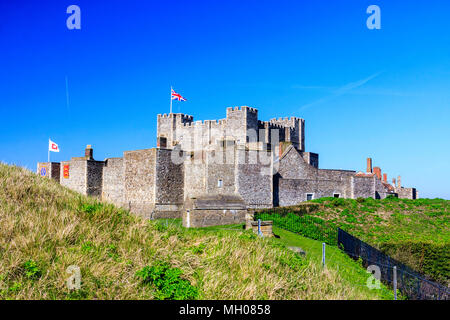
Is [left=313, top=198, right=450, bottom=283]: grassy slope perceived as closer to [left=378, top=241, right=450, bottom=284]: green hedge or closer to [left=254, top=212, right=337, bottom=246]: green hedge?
[left=378, top=241, right=450, bottom=284]: green hedge

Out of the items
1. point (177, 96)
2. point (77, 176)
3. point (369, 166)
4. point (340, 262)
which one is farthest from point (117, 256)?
point (369, 166)

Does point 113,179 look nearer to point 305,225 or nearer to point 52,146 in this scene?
point 52,146

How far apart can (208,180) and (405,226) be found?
1312 cm

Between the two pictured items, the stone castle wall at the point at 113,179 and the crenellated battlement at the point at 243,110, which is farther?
the crenellated battlement at the point at 243,110

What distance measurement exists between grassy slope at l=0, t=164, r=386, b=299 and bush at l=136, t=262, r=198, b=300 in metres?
0.15

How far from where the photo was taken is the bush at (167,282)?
8141 millimetres

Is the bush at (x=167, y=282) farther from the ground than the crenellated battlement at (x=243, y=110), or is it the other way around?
the crenellated battlement at (x=243, y=110)

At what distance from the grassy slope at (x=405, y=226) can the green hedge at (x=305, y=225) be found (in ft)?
4.86

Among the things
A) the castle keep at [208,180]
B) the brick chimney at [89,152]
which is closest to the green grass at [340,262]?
the castle keep at [208,180]

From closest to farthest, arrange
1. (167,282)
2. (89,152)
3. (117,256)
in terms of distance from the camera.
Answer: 1. (167,282)
2. (117,256)
3. (89,152)

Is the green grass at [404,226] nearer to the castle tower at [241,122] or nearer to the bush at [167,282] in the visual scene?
the bush at [167,282]

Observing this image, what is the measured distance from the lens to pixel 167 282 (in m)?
8.45
